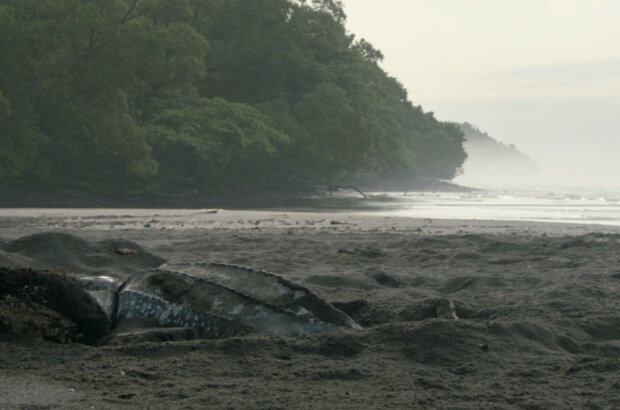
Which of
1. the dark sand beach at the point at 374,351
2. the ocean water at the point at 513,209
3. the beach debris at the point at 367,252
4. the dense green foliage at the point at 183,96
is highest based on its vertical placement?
the dense green foliage at the point at 183,96

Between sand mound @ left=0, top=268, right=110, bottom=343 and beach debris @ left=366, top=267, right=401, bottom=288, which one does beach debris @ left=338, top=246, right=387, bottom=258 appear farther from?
sand mound @ left=0, top=268, right=110, bottom=343

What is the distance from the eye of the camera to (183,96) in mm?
31656

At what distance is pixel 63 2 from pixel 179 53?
435 cm

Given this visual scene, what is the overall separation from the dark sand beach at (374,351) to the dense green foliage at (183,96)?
66.0ft

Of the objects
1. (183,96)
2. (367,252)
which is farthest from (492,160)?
(367,252)

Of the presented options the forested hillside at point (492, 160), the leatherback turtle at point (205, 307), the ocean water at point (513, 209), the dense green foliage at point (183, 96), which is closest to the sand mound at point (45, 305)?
the leatherback turtle at point (205, 307)

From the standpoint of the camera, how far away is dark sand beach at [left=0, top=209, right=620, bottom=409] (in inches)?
128

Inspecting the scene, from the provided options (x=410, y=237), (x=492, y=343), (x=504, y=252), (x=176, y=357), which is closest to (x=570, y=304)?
(x=492, y=343)

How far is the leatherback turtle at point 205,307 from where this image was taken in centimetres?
412

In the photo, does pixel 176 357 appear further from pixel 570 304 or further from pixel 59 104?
pixel 59 104

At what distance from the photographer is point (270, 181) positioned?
37.7m

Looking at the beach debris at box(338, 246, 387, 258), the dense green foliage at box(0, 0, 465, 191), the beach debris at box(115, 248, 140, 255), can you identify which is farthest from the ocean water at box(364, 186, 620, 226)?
the beach debris at box(115, 248, 140, 255)

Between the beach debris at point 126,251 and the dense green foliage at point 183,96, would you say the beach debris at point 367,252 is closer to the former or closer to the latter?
the beach debris at point 126,251

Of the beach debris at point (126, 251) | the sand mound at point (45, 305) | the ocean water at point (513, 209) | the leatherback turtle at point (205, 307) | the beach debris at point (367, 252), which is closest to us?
the sand mound at point (45, 305)
